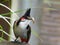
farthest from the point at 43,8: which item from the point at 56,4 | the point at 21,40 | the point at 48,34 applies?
the point at 21,40

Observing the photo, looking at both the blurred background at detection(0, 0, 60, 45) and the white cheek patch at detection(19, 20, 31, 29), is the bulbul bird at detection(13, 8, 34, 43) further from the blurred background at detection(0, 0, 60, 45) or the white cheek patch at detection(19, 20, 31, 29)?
the blurred background at detection(0, 0, 60, 45)

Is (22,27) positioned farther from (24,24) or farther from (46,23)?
(46,23)

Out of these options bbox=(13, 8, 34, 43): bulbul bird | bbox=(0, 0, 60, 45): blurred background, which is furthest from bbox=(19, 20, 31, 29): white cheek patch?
bbox=(0, 0, 60, 45): blurred background

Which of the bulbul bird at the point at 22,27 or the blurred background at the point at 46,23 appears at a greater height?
the bulbul bird at the point at 22,27

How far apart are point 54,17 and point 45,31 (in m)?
0.13

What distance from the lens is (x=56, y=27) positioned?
2.22 m

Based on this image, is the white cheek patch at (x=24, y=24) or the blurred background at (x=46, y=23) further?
the blurred background at (x=46, y=23)

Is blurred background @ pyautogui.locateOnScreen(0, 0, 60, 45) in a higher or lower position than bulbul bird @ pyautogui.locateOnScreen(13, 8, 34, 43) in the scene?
lower

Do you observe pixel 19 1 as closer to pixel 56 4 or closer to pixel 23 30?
pixel 56 4

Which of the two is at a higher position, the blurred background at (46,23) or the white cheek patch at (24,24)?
the white cheek patch at (24,24)

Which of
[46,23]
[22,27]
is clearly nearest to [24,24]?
[22,27]

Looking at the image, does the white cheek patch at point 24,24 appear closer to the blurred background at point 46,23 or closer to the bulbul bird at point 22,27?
the bulbul bird at point 22,27

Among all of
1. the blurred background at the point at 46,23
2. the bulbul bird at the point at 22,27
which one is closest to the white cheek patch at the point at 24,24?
the bulbul bird at the point at 22,27

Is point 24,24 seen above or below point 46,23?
above
